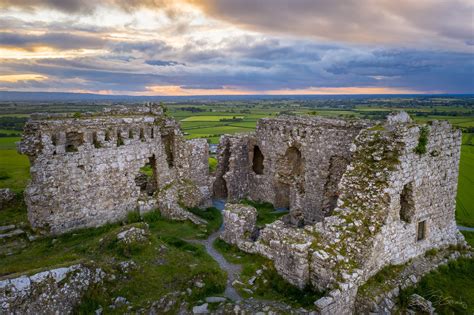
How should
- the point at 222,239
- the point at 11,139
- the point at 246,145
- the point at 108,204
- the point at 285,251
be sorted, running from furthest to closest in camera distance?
the point at 11,139
the point at 246,145
the point at 108,204
the point at 222,239
the point at 285,251

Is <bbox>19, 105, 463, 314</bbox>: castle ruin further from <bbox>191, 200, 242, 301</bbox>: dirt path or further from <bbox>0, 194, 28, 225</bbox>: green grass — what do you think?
<bbox>0, 194, 28, 225</bbox>: green grass

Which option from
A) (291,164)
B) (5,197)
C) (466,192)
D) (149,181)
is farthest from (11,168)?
(466,192)

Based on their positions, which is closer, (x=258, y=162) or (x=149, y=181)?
(x=149, y=181)

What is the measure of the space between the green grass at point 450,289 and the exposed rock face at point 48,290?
10520 millimetres

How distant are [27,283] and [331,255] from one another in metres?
9.27

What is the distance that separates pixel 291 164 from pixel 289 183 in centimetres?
122

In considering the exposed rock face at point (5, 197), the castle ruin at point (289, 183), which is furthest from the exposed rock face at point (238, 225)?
the exposed rock face at point (5, 197)

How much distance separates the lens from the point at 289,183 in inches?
799

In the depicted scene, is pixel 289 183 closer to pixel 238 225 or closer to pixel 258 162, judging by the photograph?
pixel 258 162

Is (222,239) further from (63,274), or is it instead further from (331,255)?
(63,274)

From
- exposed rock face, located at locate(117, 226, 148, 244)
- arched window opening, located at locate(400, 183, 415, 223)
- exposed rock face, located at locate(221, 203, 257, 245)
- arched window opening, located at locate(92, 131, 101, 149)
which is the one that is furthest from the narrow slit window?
arched window opening, located at locate(92, 131, 101, 149)

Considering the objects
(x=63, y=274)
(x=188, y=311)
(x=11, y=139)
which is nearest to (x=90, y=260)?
(x=63, y=274)

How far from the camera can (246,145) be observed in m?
22.6

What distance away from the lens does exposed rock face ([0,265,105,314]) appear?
9867 mm
